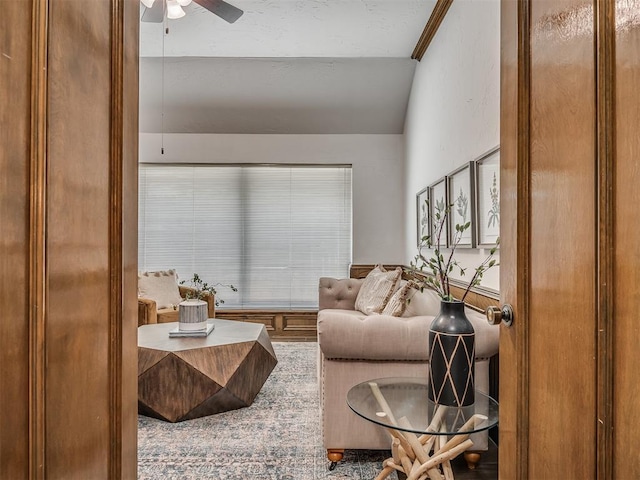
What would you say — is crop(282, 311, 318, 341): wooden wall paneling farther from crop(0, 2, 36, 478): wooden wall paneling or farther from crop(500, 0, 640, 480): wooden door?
crop(0, 2, 36, 478): wooden wall paneling

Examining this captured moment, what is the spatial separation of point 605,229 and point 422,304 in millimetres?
2484

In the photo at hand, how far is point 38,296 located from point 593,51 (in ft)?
3.36

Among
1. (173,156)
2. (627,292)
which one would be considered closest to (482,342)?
(627,292)

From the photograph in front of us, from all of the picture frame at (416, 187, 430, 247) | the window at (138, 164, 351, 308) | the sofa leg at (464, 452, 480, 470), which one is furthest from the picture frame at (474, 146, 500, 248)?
the window at (138, 164, 351, 308)

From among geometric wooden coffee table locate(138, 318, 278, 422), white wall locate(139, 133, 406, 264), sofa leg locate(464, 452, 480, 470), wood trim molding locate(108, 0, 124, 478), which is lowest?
sofa leg locate(464, 452, 480, 470)

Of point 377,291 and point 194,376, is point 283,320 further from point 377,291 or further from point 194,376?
point 194,376

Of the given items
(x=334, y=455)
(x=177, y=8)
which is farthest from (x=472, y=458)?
(x=177, y=8)

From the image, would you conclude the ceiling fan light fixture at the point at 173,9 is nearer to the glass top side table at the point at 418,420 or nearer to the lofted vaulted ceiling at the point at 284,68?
the lofted vaulted ceiling at the point at 284,68

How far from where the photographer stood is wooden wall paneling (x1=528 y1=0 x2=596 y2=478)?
83 cm

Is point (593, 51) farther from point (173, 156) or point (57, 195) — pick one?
point (173, 156)

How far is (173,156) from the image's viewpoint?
5574mm

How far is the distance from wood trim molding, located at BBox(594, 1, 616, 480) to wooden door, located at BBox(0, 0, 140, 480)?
902 millimetres

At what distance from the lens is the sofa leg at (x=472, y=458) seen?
2242 millimetres

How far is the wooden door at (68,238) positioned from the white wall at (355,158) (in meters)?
4.62
